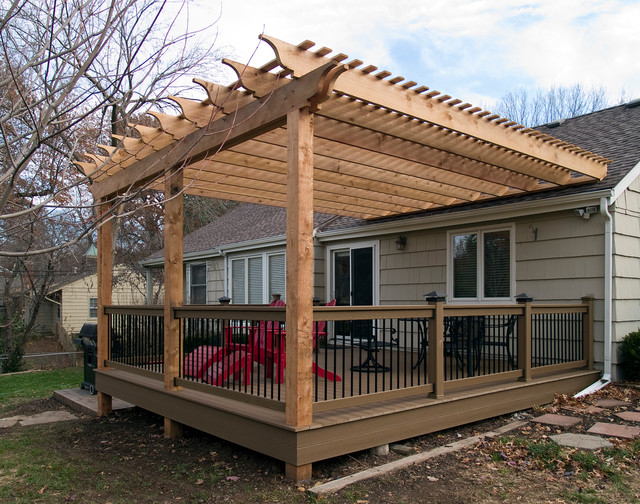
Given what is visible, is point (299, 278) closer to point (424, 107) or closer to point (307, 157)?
point (307, 157)

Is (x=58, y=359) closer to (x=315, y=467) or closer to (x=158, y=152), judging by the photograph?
(x=158, y=152)

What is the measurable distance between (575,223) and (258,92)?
4785 millimetres

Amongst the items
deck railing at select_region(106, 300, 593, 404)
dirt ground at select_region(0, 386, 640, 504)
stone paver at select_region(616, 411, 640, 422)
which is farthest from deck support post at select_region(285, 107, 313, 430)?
stone paver at select_region(616, 411, 640, 422)

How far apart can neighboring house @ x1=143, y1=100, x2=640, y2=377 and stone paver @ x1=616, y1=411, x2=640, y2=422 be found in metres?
1.24

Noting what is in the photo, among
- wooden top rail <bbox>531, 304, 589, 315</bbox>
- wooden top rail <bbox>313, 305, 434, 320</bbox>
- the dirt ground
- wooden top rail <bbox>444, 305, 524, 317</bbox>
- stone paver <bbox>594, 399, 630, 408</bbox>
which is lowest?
the dirt ground

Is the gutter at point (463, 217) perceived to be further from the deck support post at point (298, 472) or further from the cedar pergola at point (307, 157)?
the deck support post at point (298, 472)

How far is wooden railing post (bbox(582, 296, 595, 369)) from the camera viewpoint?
6738 millimetres

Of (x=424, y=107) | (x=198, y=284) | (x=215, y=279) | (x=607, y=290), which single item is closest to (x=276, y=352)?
(x=424, y=107)

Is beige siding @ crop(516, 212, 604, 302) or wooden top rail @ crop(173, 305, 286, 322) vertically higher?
beige siding @ crop(516, 212, 604, 302)

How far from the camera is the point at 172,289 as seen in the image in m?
5.55

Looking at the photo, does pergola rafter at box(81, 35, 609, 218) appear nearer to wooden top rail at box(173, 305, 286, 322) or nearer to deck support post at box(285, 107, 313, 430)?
deck support post at box(285, 107, 313, 430)

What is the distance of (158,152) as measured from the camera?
581 centimetres

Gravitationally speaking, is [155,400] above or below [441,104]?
below

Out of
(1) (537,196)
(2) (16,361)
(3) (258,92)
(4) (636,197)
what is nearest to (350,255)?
(1) (537,196)
